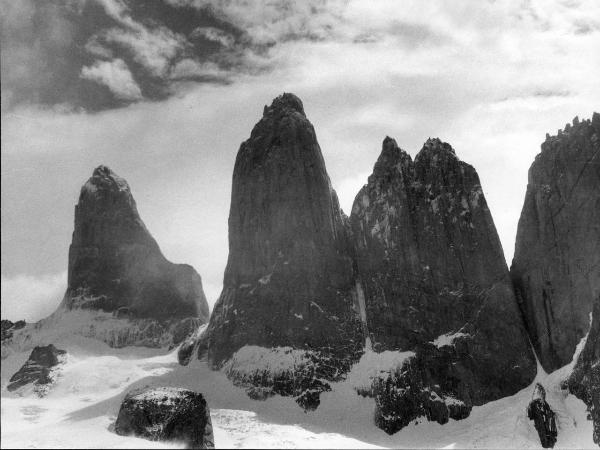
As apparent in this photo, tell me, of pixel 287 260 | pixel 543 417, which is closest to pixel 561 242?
pixel 543 417

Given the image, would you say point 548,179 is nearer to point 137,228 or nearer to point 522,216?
point 522,216

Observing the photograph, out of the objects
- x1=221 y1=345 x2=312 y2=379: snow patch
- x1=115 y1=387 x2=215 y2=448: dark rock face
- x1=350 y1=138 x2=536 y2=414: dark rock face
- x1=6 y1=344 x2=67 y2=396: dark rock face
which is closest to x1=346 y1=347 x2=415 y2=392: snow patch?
x1=350 y1=138 x2=536 y2=414: dark rock face

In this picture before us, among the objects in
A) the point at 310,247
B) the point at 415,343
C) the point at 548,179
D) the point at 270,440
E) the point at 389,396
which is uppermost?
the point at 548,179

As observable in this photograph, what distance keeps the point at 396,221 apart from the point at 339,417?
79.8 ft

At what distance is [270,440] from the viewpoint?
174ft

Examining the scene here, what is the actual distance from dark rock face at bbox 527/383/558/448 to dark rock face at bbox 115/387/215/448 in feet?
95.2

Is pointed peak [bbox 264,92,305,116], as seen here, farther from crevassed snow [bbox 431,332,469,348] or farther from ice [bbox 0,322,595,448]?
crevassed snow [bbox 431,332,469,348]

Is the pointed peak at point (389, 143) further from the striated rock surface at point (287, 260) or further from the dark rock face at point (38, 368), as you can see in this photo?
the dark rock face at point (38, 368)

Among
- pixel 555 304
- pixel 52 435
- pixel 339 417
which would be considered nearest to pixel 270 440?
pixel 339 417

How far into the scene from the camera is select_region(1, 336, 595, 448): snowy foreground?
52.5m

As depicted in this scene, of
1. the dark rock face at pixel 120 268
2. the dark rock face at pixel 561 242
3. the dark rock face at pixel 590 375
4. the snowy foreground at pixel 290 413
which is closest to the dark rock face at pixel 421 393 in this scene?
the snowy foreground at pixel 290 413

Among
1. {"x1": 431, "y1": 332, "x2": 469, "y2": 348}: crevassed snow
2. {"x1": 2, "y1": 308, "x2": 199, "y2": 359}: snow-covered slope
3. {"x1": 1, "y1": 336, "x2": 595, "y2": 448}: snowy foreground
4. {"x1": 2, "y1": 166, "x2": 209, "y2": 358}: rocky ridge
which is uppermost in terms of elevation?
{"x1": 2, "y1": 166, "x2": 209, "y2": 358}: rocky ridge

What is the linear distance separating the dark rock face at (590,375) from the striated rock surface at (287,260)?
24.6 meters

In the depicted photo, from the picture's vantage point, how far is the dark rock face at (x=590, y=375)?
164 ft
